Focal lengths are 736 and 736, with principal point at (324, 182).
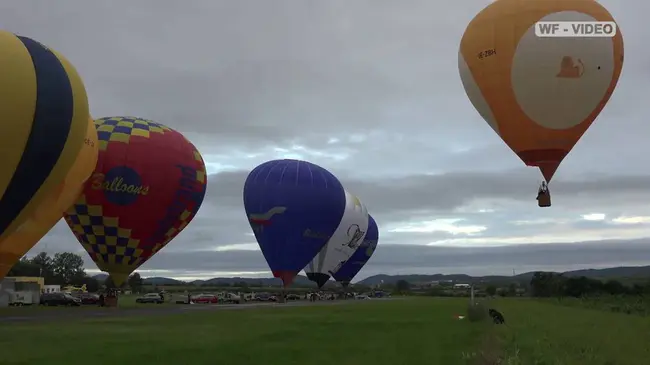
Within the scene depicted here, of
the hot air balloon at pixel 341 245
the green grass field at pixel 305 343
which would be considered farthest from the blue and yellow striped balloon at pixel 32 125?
the hot air balloon at pixel 341 245

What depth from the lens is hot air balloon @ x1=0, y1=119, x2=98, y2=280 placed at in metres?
21.3

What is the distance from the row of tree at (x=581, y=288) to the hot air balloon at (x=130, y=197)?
166 ft

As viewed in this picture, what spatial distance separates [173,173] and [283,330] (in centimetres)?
1193

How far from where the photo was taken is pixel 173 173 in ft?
103

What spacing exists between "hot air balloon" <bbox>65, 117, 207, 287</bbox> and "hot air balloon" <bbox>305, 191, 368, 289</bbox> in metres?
21.5

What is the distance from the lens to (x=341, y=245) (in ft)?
185

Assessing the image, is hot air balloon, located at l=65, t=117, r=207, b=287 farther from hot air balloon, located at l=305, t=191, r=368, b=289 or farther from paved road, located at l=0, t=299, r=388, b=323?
hot air balloon, located at l=305, t=191, r=368, b=289

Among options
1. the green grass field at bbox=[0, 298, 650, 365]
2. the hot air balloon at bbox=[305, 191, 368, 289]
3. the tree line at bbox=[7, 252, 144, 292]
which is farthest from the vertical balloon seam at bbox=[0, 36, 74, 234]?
the tree line at bbox=[7, 252, 144, 292]

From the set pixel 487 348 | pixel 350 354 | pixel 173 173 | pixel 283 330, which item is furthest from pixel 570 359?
pixel 173 173

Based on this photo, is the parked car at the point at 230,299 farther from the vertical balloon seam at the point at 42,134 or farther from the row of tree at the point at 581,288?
the row of tree at the point at 581,288

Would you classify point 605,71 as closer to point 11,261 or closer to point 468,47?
point 468,47

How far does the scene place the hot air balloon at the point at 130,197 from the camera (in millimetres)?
30188

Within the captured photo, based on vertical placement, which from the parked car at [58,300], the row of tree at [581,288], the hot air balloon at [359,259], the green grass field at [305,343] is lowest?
the green grass field at [305,343]

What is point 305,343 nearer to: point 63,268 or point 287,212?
point 287,212
